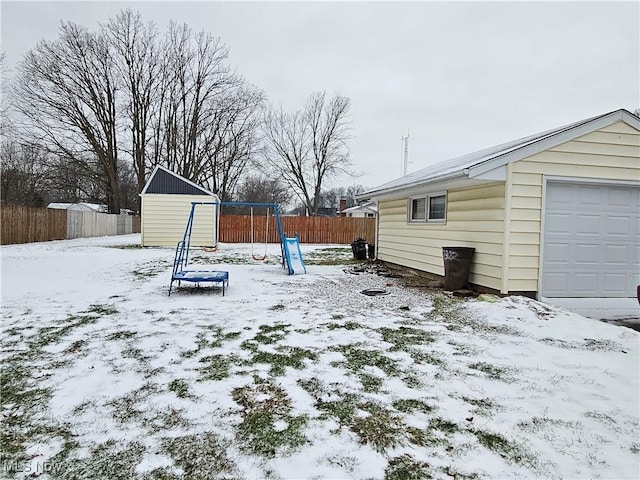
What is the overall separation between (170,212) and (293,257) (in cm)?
972

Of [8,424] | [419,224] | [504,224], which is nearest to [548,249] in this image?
[504,224]

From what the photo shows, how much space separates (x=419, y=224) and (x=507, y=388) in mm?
6353

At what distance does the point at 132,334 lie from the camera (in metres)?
4.25

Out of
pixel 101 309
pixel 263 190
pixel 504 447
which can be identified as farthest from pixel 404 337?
pixel 263 190

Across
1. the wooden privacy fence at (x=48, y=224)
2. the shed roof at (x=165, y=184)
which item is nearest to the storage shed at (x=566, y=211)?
the shed roof at (x=165, y=184)

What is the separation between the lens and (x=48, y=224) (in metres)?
18.5

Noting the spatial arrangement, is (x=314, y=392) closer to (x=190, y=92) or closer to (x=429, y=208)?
(x=429, y=208)

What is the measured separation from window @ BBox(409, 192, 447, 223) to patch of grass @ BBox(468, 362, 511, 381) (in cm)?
491

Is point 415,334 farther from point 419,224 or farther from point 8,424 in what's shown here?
point 419,224

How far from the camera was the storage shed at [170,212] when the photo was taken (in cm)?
1725

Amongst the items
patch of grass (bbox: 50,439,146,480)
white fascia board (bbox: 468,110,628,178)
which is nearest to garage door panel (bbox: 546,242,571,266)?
white fascia board (bbox: 468,110,628,178)

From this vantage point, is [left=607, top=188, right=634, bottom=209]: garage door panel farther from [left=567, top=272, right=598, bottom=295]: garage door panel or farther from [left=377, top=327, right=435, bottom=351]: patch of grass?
[left=377, top=327, right=435, bottom=351]: patch of grass

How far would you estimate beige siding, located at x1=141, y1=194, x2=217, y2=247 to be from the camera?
17266 millimetres

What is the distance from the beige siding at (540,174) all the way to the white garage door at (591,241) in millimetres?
192
